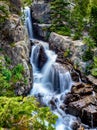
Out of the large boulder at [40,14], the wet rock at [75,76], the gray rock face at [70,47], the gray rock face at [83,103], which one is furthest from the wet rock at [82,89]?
the large boulder at [40,14]

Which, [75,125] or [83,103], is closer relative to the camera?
[75,125]

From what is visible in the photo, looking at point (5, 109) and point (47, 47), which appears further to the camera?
point (47, 47)

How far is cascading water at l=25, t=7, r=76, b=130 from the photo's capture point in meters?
17.5

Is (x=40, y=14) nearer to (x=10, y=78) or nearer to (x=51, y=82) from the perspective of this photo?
(x=51, y=82)

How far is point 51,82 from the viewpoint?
21.1 meters

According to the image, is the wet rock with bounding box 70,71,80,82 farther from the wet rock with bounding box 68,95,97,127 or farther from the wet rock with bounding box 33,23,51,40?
the wet rock with bounding box 33,23,51,40

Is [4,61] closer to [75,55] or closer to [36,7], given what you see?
[75,55]

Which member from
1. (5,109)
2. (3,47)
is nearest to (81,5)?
(3,47)

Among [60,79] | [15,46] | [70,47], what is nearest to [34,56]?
[70,47]

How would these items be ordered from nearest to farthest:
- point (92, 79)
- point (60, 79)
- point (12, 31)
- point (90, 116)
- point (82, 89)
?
point (90, 116) < point (82, 89) < point (12, 31) < point (92, 79) < point (60, 79)

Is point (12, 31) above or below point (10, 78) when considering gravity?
above

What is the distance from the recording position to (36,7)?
98.3 ft

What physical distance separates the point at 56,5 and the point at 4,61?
11.1 m

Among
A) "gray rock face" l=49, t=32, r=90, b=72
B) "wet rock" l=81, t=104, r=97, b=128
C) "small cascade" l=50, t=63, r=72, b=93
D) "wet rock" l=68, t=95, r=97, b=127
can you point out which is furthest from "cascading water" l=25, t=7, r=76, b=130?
"gray rock face" l=49, t=32, r=90, b=72
